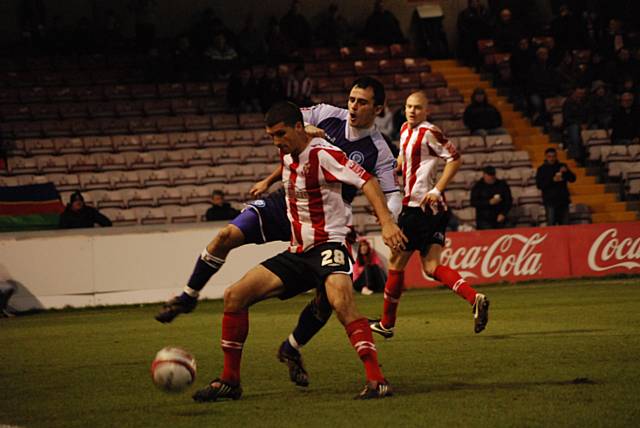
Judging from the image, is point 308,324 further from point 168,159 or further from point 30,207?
point 168,159

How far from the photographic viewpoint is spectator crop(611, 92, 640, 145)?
823 inches

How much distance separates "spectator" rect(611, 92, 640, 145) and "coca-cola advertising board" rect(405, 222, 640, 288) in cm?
424

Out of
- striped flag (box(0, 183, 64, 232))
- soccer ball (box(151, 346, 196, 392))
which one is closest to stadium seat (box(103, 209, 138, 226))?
striped flag (box(0, 183, 64, 232))

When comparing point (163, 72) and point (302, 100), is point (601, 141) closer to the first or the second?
point (302, 100)

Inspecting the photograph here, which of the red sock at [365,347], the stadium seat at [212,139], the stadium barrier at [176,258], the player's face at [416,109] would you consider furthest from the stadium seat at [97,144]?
the red sock at [365,347]

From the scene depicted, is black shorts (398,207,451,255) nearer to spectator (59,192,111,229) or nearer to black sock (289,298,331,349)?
black sock (289,298,331,349)

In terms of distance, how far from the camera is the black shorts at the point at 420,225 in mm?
10211

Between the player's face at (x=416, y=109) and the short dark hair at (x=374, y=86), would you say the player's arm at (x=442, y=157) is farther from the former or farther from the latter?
the short dark hair at (x=374, y=86)

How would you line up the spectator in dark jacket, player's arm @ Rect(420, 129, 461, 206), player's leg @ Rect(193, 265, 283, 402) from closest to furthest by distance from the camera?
player's leg @ Rect(193, 265, 283, 402)
player's arm @ Rect(420, 129, 461, 206)
the spectator in dark jacket

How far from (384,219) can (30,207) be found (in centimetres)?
1237

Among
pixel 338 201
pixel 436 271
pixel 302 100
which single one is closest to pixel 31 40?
pixel 302 100

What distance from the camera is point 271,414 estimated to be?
6273 mm

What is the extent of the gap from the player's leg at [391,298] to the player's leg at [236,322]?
3.12 meters

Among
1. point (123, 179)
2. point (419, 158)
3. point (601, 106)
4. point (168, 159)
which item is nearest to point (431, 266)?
point (419, 158)
